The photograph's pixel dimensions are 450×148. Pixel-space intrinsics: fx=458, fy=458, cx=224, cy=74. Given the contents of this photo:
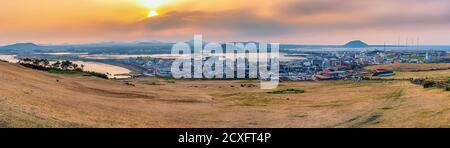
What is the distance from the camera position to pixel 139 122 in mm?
26281

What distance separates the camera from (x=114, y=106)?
33.3 meters

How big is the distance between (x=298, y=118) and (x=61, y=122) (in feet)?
52.0

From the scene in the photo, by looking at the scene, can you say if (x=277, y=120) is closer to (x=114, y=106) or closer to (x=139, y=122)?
(x=139, y=122)

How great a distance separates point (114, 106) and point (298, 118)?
43.4 feet

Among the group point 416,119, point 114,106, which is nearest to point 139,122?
point 114,106

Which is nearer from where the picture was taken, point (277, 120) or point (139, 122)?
point (139, 122)

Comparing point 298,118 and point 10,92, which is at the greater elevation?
point 10,92

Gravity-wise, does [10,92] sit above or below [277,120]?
above
